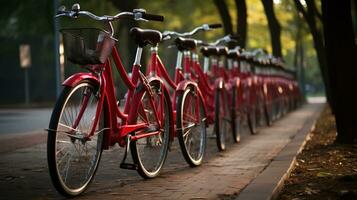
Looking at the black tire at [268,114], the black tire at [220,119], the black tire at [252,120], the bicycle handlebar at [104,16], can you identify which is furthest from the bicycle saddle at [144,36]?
the black tire at [268,114]

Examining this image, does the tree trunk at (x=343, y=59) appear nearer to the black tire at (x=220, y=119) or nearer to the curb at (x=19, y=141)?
the black tire at (x=220, y=119)

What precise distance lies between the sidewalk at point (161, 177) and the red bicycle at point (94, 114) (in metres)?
0.22

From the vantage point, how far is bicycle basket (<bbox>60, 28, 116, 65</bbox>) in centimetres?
525

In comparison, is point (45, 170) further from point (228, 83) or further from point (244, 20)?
point (244, 20)

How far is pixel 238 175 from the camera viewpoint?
657 cm

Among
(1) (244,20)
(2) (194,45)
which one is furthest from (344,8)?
(1) (244,20)

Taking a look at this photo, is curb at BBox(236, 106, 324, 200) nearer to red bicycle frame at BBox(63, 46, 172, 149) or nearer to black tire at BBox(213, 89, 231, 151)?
black tire at BBox(213, 89, 231, 151)

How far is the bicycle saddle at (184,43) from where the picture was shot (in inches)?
312

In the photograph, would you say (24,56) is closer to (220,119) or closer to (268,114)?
(268,114)

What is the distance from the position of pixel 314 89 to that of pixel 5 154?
67427 mm

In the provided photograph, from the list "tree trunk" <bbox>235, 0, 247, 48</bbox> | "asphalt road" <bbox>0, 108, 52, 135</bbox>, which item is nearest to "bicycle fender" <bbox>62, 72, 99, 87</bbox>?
"asphalt road" <bbox>0, 108, 52, 135</bbox>

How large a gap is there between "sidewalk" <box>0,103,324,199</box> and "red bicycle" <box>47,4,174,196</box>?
223mm

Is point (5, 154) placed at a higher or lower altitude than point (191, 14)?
lower

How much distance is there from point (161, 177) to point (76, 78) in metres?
1.67
